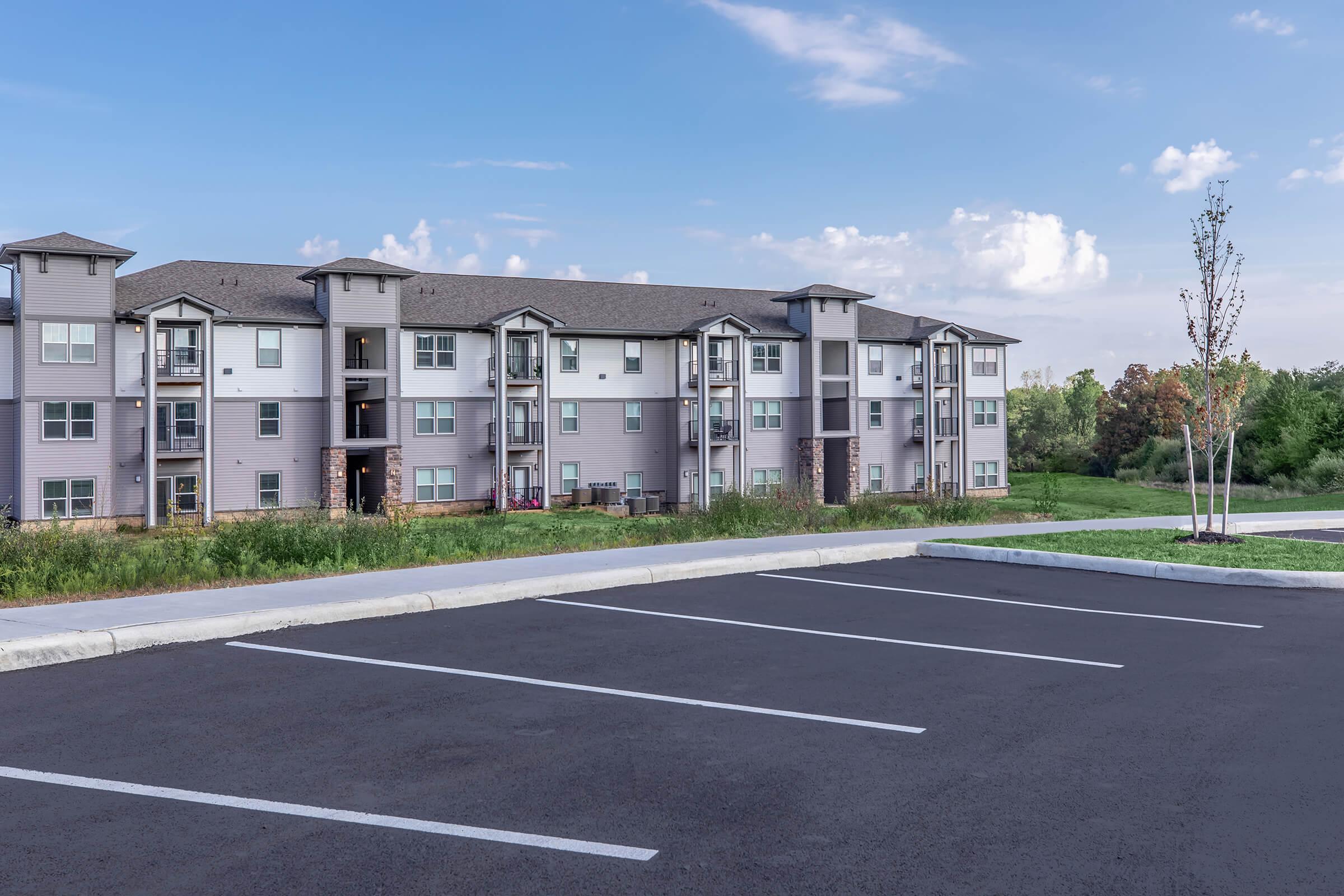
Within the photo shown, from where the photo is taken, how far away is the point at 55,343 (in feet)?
118

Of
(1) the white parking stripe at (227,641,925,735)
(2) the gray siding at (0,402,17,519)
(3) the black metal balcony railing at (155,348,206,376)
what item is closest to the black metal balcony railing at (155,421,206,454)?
(3) the black metal balcony railing at (155,348,206,376)

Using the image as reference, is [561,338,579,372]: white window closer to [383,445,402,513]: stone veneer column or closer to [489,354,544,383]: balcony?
[489,354,544,383]: balcony

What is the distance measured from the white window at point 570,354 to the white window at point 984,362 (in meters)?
20.9

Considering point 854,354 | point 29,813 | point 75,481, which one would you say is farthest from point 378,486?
point 29,813

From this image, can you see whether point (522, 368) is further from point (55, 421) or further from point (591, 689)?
point (591, 689)

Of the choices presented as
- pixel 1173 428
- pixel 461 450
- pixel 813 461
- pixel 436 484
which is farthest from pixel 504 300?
pixel 1173 428

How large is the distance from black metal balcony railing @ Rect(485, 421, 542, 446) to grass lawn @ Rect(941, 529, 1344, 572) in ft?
93.0

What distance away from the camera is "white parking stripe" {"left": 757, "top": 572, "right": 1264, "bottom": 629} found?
1072 centimetres

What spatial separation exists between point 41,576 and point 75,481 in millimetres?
27921

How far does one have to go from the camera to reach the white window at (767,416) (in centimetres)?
4909

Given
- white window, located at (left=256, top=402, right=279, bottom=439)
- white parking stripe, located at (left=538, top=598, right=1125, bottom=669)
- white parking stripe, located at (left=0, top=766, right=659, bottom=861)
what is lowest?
white parking stripe, located at (left=0, top=766, right=659, bottom=861)

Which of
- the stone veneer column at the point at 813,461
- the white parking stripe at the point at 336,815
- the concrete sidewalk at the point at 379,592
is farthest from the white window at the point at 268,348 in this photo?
the white parking stripe at the point at 336,815

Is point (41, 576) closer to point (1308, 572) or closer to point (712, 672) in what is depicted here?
point (712, 672)

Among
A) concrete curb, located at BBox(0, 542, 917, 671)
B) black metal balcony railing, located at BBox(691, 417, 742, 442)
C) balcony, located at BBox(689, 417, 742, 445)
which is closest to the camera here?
concrete curb, located at BBox(0, 542, 917, 671)
